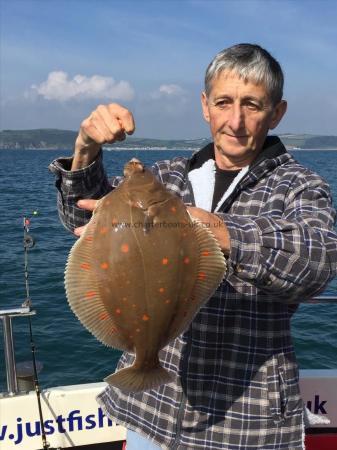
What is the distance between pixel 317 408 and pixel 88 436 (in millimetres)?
2110

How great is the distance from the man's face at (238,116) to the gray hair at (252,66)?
3cm

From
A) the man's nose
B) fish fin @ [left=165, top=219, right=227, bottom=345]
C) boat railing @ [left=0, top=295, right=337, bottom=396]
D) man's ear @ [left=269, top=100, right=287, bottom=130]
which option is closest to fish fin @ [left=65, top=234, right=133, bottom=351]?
fish fin @ [left=165, top=219, right=227, bottom=345]

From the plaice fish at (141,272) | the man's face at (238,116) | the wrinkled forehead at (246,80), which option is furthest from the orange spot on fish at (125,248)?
the wrinkled forehead at (246,80)

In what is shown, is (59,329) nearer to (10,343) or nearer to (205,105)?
(10,343)

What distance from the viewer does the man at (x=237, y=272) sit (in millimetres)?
2291

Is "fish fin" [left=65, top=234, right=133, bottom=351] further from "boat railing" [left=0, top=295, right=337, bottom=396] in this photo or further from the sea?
the sea

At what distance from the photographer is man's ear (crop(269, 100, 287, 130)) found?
2.93m

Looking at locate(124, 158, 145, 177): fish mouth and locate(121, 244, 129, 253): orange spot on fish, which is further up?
locate(124, 158, 145, 177): fish mouth

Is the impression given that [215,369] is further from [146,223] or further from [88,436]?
[88,436]

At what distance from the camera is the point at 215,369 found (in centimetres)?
265

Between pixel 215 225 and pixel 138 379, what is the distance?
2.70 ft

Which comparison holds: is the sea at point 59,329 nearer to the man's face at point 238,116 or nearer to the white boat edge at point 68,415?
the white boat edge at point 68,415

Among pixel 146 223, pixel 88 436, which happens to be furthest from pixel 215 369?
pixel 88 436

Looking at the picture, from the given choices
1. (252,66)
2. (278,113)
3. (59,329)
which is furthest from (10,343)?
(59,329)
